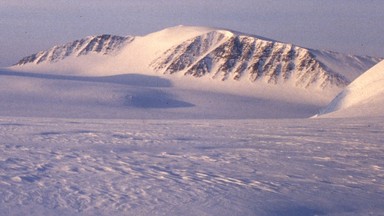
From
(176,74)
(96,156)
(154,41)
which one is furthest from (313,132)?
(154,41)

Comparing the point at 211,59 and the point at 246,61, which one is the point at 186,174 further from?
the point at 211,59

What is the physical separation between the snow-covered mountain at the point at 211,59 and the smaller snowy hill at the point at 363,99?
48022mm

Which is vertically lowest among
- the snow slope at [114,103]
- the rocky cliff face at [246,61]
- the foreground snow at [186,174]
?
the foreground snow at [186,174]

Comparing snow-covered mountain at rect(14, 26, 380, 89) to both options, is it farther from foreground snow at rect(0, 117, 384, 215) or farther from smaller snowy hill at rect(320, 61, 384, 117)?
foreground snow at rect(0, 117, 384, 215)

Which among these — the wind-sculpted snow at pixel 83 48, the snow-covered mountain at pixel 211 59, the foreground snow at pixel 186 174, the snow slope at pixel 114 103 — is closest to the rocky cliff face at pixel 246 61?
the snow-covered mountain at pixel 211 59

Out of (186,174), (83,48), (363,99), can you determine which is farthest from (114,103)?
(83,48)

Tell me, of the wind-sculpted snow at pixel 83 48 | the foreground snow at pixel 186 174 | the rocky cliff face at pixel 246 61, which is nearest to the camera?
the foreground snow at pixel 186 174

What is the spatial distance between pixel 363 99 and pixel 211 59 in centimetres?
6672

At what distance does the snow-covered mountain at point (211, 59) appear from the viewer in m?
91.0

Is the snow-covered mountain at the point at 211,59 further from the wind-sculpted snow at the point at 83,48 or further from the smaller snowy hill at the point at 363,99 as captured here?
the smaller snowy hill at the point at 363,99

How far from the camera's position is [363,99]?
31688mm

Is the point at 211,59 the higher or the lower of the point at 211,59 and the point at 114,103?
the higher

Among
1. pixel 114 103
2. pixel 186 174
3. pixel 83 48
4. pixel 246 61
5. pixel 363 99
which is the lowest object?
pixel 186 174

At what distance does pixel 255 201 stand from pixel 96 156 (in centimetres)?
389
